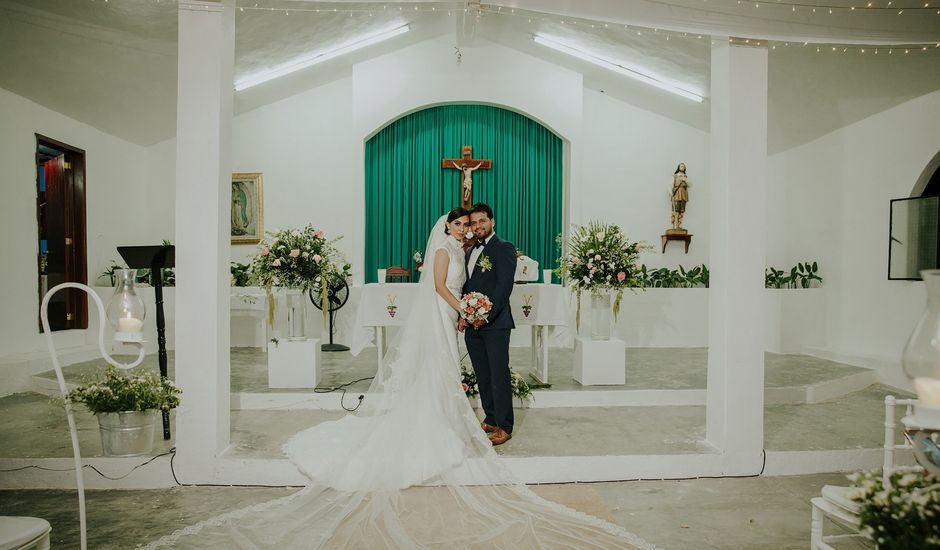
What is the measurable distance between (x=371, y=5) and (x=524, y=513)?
3538mm

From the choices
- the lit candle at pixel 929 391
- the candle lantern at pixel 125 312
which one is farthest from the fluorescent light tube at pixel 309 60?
the lit candle at pixel 929 391

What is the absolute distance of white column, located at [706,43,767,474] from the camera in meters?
4.02

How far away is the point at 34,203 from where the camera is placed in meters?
6.69

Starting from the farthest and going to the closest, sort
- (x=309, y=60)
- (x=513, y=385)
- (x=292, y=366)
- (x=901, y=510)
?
(x=309, y=60) < (x=292, y=366) < (x=513, y=385) < (x=901, y=510)

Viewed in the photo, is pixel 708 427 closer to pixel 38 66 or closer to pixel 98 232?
pixel 38 66

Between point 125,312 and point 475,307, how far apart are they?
2300 millimetres

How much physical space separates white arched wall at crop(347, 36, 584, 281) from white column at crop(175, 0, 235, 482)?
5.39 meters

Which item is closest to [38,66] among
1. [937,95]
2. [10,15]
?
[10,15]

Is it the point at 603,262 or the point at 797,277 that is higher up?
the point at 603,262

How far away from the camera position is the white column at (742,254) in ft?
13.2

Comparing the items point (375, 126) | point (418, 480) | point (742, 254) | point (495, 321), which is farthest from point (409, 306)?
point (375, 126)

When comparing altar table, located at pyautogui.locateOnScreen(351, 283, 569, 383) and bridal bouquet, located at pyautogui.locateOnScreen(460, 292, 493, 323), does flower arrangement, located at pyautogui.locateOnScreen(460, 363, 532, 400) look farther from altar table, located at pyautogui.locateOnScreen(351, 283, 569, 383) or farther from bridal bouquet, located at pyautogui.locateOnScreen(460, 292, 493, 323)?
bridal bouquet, located at pyautogui.locateOnScreen(460, 292, 493, 323)

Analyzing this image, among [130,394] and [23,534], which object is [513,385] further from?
[23,534]

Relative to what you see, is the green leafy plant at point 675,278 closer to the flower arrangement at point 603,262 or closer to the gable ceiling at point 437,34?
the gable ceiling at point 437,34
